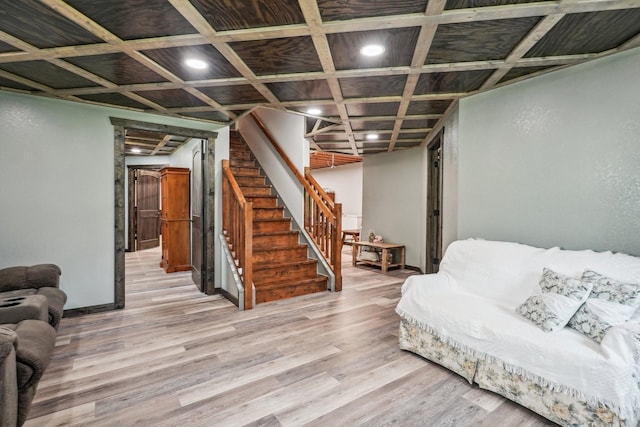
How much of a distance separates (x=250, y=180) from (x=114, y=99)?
2478mm

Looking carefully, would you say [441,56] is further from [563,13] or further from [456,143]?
[456,143]

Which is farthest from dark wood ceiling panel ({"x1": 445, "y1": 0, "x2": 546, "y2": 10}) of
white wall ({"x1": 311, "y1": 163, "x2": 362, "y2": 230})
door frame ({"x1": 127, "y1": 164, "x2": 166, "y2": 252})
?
white wall ({"x1": 311, "y1": 163, "x2": 362, "y2": 230})

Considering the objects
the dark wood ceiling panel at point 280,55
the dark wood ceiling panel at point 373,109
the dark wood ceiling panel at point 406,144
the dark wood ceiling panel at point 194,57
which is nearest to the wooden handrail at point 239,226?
the dark wood ceiling panel at point 194,57

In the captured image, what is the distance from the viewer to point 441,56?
7.85 ft

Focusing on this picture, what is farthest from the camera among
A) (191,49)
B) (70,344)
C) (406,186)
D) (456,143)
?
(406,186)

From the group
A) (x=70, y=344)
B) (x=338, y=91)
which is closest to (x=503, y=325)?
(x=338, y=91)

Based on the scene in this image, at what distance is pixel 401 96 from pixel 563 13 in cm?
155

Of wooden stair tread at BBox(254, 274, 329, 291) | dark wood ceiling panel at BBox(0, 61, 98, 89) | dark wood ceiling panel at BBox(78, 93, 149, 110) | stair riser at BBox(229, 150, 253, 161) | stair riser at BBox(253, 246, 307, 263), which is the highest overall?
dark wood ceiling panel at BBox(78, 93, 149, 110)

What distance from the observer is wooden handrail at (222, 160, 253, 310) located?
3.61 m

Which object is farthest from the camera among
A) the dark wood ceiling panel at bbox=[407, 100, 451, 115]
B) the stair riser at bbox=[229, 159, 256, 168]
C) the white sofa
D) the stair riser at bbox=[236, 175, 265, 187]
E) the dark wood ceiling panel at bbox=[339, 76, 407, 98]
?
the stair riser at bbox=[229, 159, 256, 168]

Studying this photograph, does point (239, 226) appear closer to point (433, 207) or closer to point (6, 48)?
point (6, 48)

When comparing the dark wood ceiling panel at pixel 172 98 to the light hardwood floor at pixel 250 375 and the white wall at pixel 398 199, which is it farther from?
the white wall at pixel 398 199

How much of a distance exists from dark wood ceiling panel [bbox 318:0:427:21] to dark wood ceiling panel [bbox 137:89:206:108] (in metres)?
1.88

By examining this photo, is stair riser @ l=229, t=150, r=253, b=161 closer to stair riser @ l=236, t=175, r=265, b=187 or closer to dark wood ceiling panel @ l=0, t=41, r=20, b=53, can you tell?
stair riser @ l=236, t=175, r=265, b=187
